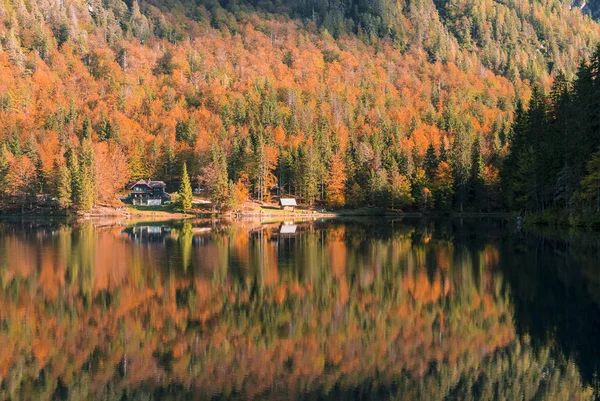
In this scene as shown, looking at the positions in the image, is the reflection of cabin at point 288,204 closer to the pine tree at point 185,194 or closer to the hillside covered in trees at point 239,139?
the hillside covered in trees at point 239,139

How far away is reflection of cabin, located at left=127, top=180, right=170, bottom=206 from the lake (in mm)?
85833

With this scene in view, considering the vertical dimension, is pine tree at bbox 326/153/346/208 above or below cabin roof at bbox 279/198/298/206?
above

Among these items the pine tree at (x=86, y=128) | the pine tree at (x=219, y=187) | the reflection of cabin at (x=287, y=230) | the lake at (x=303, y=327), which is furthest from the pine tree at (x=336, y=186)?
the lake at (x=303, y=327)

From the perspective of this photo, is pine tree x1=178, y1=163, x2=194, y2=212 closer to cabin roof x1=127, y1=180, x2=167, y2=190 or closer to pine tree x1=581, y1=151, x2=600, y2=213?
cabin roof x1=127, y1=180, x2=167, y2=190

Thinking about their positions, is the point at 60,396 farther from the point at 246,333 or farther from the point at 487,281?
the point at 487,281

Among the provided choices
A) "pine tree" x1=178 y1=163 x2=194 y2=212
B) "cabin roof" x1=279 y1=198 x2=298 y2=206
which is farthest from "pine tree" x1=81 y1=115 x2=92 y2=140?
"cabin roof" x1=279 y1=198 x2=298 y2=206

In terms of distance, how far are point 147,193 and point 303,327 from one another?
110 m

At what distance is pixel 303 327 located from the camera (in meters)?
24.1

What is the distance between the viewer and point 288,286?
32.6m

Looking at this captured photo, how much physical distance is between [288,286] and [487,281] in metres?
10.3

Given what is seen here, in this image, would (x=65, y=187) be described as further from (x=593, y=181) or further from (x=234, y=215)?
(x=593, y=181)

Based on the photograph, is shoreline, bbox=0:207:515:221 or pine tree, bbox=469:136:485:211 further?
pine tree, bbox=469:136:485:211

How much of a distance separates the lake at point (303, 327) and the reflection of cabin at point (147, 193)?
282ft

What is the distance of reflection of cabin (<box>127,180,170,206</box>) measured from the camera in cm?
12769
